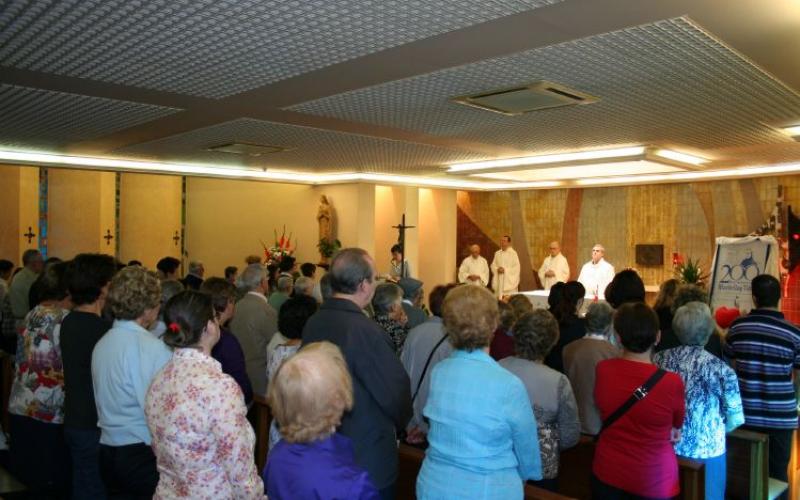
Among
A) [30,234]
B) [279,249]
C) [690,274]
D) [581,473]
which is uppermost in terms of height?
[30,234]

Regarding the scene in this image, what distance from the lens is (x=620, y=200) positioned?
478 inches

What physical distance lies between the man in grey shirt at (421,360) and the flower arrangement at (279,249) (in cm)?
758

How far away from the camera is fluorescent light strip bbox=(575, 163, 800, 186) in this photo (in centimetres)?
946

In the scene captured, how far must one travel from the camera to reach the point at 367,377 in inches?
103

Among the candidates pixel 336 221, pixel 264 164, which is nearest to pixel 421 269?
pixel 336 221

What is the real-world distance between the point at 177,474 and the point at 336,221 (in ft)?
31.9

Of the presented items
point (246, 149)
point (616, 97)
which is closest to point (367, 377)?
point (616, 97)

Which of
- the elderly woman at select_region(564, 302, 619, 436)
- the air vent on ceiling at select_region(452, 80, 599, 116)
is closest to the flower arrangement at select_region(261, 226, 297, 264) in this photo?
the air vent on ceiling at select_region(452, 80, 599, 116)

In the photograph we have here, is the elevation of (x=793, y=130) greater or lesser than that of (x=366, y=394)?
greater

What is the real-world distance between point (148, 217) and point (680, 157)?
970cm

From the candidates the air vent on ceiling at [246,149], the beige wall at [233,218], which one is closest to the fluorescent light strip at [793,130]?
the air vent on ceiling at [246,149]

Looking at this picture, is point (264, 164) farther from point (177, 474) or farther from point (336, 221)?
point (177, 474)

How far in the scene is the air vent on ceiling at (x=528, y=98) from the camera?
4.53 m

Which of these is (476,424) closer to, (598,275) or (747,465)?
(747,465)
